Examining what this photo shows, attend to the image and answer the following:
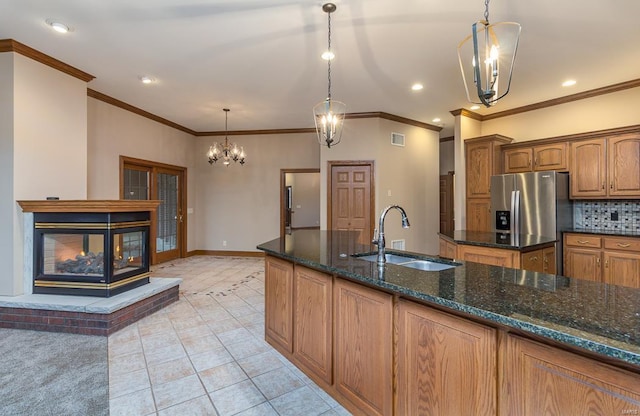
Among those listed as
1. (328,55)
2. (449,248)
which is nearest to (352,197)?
(449,248)

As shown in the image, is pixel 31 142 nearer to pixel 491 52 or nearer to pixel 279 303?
pixel 279 303

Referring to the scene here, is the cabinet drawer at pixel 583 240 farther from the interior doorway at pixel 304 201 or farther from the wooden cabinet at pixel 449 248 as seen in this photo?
the interior doorway at pixel 304 201

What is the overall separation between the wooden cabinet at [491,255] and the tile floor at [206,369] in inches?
84.6

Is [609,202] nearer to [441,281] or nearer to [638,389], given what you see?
[441,281]

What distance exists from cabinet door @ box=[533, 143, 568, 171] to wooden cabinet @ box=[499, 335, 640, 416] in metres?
4.65

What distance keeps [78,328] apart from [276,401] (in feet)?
7.73

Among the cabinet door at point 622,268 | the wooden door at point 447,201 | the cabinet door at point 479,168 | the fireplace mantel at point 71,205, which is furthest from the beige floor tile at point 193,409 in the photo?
the wooden door at point 447,201

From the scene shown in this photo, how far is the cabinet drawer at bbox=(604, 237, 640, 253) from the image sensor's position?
376 centimetres

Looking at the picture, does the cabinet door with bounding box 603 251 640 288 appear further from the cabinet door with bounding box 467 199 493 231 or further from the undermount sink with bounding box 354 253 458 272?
the undermount sink with bounding box 354 253 458 272

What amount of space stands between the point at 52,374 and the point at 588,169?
6.36 metres

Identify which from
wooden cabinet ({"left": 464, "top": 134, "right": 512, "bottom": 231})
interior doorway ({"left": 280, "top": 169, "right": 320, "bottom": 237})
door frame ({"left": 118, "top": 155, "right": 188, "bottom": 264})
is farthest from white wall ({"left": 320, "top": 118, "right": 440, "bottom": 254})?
interior doorway ({"left": 280, "top": 169, "right": 320, "bottom": 237})

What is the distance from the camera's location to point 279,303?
263 cm

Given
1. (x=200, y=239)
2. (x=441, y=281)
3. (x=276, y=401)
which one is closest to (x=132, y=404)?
(x=276, y=401)

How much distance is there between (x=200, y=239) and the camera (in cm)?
751
